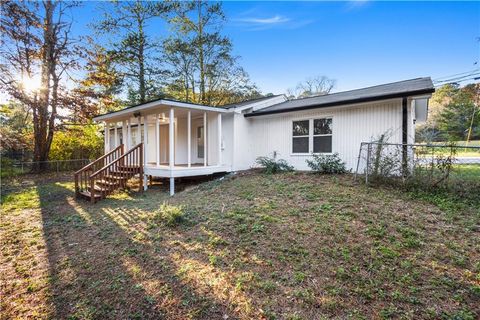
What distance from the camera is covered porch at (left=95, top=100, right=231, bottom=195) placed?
26.2 ft

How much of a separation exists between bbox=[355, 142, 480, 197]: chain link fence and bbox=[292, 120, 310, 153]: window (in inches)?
115

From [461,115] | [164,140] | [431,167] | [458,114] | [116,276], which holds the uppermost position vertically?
[458,114]

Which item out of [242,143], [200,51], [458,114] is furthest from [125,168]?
[458,114]

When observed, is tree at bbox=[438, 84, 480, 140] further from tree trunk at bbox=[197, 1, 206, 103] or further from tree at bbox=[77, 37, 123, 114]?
tree at bbox=[77, 37, 123, 114]

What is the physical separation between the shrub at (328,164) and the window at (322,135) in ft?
1.42

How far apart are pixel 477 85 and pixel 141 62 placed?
3052 cm

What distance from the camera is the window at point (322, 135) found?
869 cm

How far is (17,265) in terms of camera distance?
3.47 meters

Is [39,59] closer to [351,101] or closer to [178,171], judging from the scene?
[178,171]

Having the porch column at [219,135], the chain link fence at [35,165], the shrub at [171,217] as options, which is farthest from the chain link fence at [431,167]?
the chain link fence at [35,165]

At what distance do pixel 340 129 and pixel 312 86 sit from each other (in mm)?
24236

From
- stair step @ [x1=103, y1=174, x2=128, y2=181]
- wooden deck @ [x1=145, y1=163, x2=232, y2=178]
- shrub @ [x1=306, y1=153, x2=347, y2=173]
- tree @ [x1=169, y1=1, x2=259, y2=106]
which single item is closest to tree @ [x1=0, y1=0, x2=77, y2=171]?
tree @ [x1=169, y1=1, x2=259, y2=106]

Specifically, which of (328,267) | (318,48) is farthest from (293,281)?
(318,48)

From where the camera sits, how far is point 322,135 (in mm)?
8828
